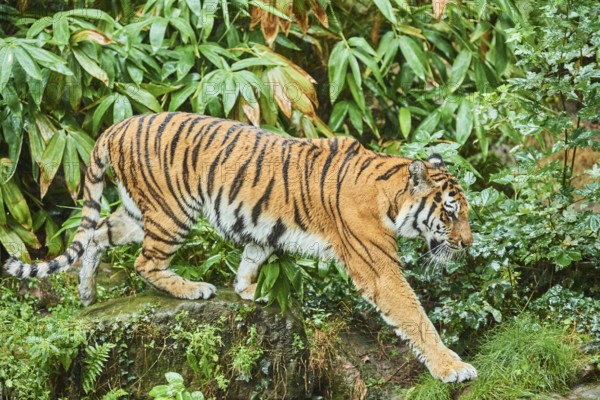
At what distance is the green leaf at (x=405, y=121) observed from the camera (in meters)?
6.85

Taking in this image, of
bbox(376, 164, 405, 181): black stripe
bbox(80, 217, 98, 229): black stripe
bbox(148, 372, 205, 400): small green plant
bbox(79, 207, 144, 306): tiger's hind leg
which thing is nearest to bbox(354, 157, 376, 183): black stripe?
bbox(376, 164, 405, 181): black stripe

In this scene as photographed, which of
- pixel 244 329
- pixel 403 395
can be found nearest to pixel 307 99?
pixel 244 329

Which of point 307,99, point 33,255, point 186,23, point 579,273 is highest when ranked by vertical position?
point 186,23

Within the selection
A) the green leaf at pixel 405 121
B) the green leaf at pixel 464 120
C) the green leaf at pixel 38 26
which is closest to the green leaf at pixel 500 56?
the green leaf at pixel 464 120

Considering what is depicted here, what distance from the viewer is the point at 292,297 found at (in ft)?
18.8

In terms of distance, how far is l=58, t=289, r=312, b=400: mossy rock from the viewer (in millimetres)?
5102

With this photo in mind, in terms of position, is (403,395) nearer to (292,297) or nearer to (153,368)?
(292,297)

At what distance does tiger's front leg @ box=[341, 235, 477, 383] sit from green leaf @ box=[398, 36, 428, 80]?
7.34 ft

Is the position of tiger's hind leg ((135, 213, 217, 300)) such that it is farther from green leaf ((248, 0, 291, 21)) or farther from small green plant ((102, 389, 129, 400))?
green leaf ((248, 0, 291, 21))

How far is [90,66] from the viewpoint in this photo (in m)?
6.06

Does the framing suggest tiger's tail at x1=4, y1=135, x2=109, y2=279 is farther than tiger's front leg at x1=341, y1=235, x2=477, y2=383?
Yes

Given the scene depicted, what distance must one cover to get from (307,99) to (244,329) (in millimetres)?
1938

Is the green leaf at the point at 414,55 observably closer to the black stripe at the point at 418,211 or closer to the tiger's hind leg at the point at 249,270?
the black stripe at the point at 418,211

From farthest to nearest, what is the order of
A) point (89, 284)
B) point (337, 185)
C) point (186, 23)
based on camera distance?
point (186, 23)
point (89, 284)
point (337, 185)
